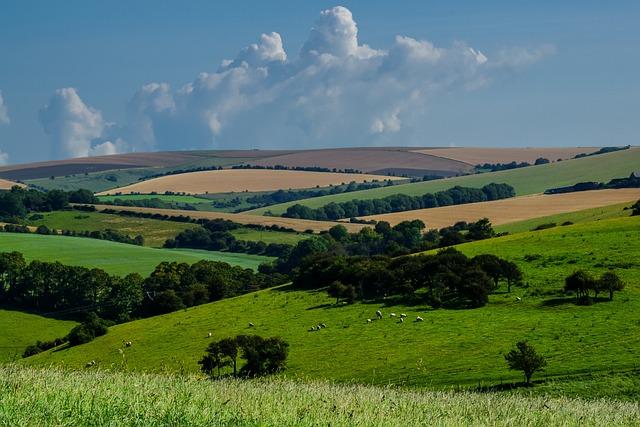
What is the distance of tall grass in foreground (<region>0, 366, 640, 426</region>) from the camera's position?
16.4m

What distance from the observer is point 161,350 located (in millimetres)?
80188

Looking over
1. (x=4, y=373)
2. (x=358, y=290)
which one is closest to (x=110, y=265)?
(x=358, y=290)

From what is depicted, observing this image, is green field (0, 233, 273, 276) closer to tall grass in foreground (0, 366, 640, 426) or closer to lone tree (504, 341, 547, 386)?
lone tree (504, 341, 547, 386)

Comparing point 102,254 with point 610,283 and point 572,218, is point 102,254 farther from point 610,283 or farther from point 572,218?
point 610,283

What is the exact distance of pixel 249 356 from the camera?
216 feet

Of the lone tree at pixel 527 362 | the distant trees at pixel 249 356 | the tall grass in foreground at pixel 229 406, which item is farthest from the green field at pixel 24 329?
the tall grass in foreground at pixel 229 406

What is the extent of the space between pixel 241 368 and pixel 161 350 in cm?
1508

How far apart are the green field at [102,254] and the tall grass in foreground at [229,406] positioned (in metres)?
127

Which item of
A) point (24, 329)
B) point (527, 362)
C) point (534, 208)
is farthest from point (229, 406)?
point (534, 208)

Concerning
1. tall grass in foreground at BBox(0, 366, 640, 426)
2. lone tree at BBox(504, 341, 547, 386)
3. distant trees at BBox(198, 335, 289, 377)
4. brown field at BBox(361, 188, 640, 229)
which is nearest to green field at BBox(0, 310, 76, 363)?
distant trees at BBox(198, 335, 289, 377)

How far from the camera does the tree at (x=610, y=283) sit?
7356cm

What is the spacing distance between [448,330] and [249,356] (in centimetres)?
1522

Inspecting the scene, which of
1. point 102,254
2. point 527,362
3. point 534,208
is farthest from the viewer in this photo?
point 534,208

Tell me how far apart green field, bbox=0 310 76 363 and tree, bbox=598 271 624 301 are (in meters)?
57.8
